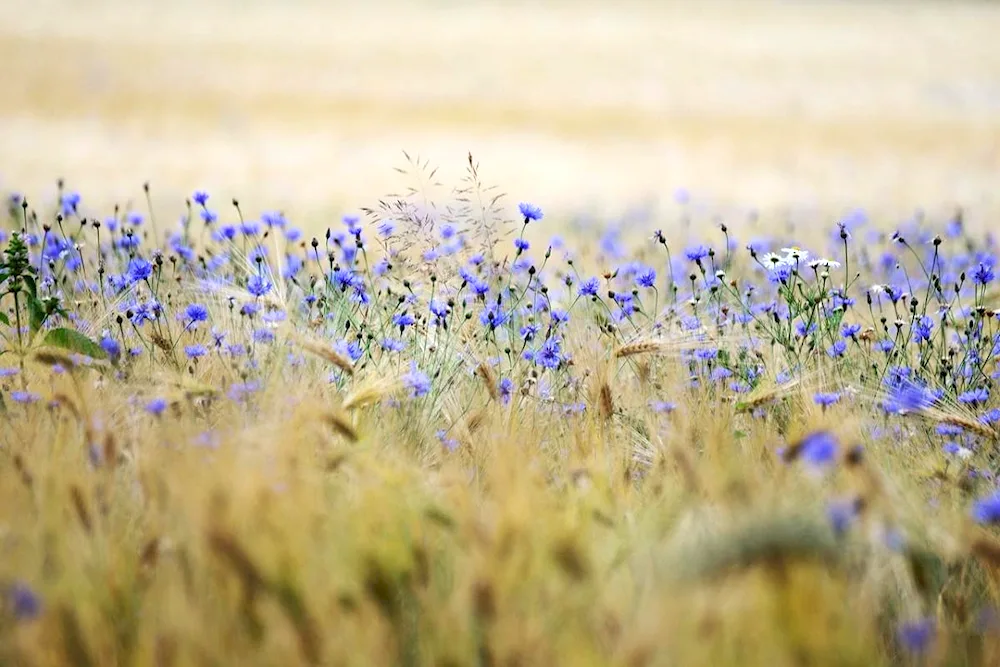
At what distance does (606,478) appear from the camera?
193cm

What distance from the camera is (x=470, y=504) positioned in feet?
5.60

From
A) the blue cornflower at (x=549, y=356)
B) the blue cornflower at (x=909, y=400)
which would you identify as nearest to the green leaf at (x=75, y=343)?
the blue cornflower at (x=549, y=356)

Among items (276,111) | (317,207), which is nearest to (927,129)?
(276,111)

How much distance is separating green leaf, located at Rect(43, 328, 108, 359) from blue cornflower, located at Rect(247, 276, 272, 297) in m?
0.37

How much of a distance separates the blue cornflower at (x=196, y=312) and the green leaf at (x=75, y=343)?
0.28 meters

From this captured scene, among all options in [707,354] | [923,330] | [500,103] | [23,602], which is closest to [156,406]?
[23,602]

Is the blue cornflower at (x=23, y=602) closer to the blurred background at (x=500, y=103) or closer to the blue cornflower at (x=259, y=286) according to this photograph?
the blue cornflower at (x=259, y=286)

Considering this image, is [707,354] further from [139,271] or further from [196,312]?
[139,271]

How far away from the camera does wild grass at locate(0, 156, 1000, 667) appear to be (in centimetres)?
136

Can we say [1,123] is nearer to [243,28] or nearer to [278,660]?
[243,28]

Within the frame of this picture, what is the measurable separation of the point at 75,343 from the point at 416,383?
31.6 inches

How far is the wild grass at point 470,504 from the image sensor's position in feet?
4.47

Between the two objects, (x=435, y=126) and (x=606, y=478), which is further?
(x=435, y=126)

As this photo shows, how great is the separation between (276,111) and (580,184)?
18.2 feet
